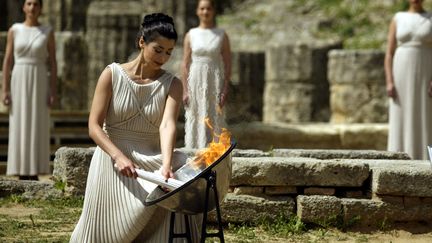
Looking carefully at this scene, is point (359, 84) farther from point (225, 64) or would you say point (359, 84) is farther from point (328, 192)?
point (328, 192)

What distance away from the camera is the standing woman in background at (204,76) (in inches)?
413

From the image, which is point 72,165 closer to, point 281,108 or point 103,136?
point 103,136

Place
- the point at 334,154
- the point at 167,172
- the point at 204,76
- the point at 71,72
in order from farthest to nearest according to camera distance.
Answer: the point at 71,72 → the point at 204,76 → the point at 334,154 → the point at 167,172

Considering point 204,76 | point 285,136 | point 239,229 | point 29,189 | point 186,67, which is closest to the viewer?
point 239,229

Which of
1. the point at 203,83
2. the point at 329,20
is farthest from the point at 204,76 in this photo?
the point at 329,20

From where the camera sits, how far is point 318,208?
25.7ft

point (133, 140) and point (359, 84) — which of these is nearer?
point (133, 140)

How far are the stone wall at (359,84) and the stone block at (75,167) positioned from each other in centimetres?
675

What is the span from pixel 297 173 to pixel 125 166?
2.50 metres

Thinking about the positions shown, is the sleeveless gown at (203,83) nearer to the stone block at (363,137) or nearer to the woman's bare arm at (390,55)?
the woman's bare arm at (390,55)

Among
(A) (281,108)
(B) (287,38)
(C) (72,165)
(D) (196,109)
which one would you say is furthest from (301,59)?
(C) (72,165)

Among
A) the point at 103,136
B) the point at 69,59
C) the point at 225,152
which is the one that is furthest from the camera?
the point at 69,59

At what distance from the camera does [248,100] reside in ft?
53.3

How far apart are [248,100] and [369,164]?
814 centimetres
